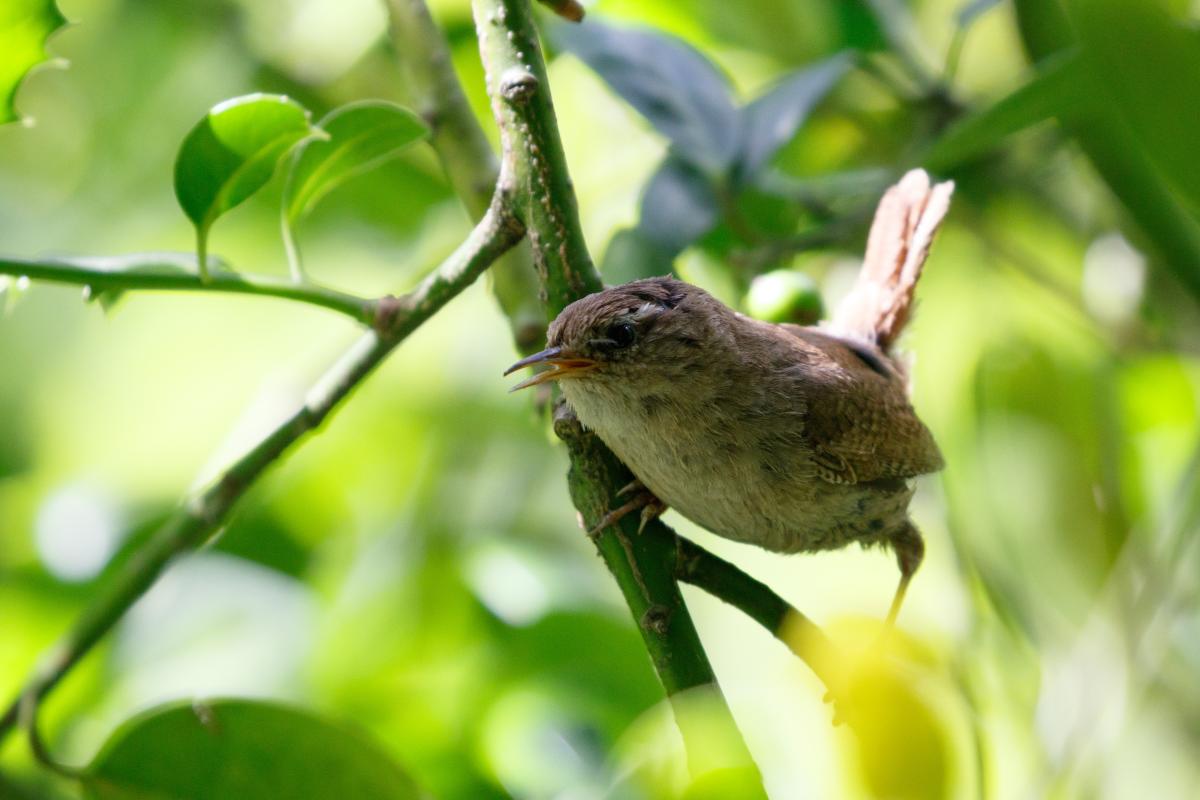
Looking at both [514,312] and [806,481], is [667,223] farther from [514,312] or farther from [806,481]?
[806,481]

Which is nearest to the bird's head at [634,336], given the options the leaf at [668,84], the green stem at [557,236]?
the green stem at [557,236]

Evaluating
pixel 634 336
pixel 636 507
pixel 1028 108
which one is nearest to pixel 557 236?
pixel 636 507

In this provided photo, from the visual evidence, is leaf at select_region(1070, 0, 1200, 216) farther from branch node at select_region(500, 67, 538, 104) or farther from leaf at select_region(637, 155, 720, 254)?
leaf at select_region(637, 155, 720, 254)

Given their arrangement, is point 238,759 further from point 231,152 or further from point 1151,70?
point 1151,70

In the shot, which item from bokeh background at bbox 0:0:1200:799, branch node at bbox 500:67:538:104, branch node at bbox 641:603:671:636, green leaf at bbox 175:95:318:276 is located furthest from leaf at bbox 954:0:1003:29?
branch node at bbox 641:603:671:636

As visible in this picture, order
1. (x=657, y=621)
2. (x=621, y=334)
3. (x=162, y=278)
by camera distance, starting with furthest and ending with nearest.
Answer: (x=621, y=334) → (x=162, y=278) → (x=657, y=621)

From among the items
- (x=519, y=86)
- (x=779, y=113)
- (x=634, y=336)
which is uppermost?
(x=519, y=86)
